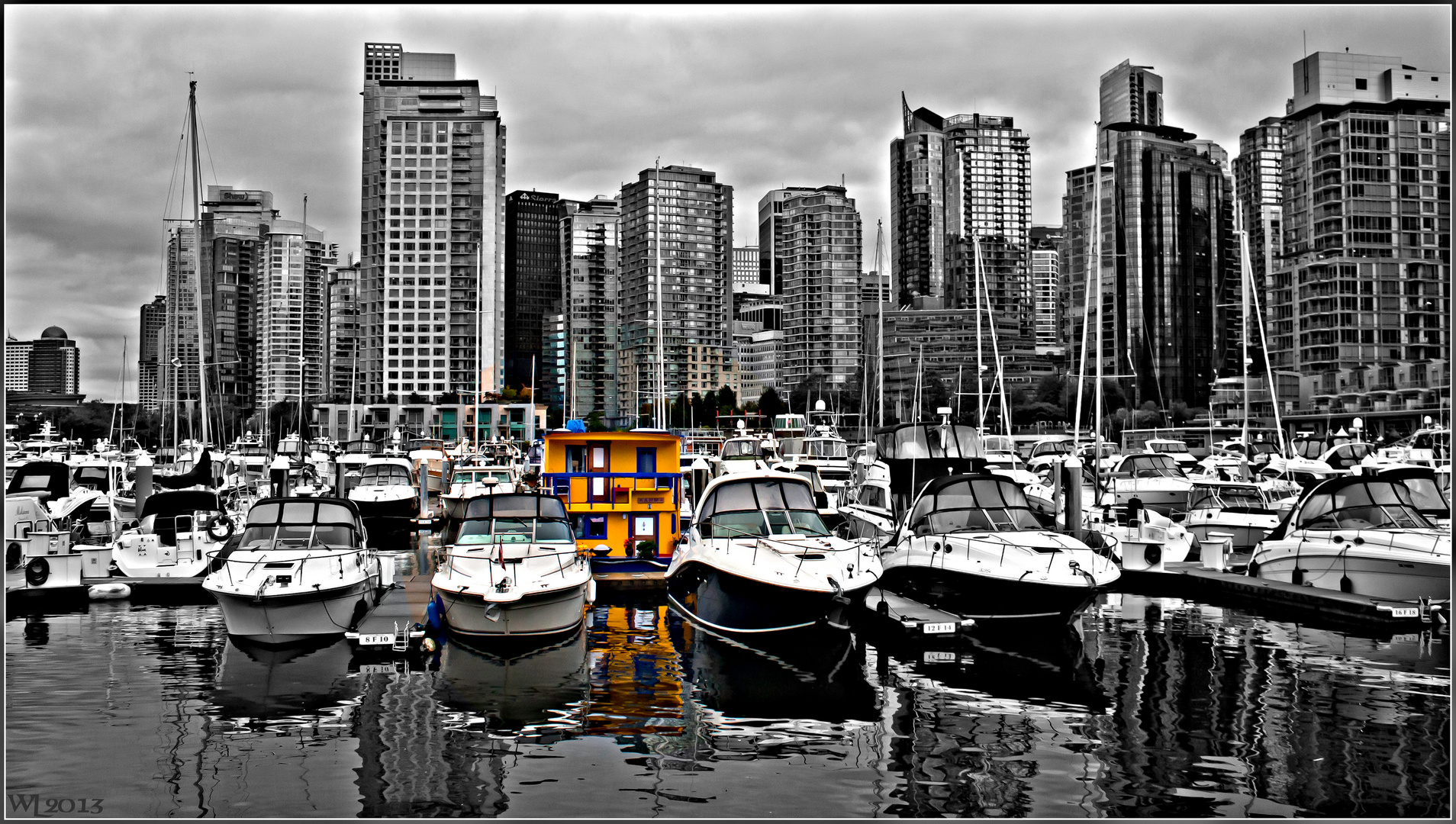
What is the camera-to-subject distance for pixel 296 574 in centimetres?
1783

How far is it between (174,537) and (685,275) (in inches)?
6081

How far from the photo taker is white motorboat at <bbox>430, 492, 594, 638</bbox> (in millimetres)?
17000

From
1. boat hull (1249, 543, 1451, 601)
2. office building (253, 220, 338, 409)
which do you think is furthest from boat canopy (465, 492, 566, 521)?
office building (253, 220, 338, 409)

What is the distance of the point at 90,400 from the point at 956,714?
98243 mm

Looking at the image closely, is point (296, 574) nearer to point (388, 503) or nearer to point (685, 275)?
point (388, 503)

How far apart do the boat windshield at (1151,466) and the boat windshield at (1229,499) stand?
17.6 feet

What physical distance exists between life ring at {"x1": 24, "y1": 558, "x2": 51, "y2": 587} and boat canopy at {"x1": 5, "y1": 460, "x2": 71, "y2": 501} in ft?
41.7

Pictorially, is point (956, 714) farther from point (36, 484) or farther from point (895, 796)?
point (36, 484)

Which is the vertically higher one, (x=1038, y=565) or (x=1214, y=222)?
(x=1214, y=222)

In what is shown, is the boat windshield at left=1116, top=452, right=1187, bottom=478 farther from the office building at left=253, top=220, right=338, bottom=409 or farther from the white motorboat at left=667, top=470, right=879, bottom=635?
the office building at left=253, top=220, right=338, bottom=409

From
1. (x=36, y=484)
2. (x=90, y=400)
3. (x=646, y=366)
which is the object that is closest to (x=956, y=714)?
(x=36, y=484)

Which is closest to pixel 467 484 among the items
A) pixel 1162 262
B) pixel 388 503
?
pixel 388 503

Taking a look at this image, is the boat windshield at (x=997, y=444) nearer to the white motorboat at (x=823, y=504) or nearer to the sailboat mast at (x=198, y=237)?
the white motorboat at (x=823, y=504)

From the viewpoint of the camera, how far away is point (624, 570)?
79.0 feet
